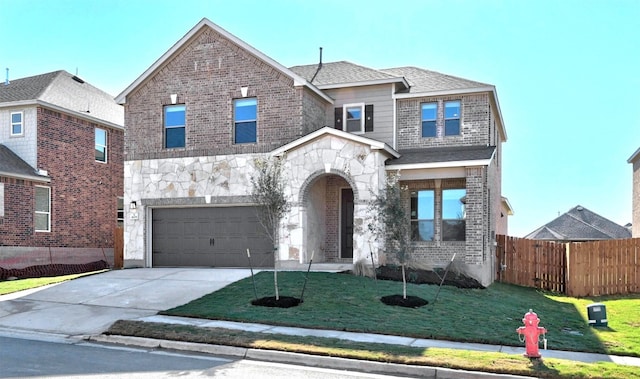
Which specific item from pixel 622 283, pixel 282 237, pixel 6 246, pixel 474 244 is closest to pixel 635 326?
pixel 474 244

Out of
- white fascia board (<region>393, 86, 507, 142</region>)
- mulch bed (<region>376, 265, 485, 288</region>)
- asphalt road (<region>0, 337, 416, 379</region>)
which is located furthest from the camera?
white fascia board (<region>393, 86, 507, 142</region>)

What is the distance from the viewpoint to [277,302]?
14.0 metres

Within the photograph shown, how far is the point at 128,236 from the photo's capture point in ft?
72.3

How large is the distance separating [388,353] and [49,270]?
18.4 metres

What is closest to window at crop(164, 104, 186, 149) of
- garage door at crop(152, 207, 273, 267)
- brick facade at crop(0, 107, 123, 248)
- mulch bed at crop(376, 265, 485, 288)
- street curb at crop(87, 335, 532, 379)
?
garage door at crop(152, 207, 273, 267)

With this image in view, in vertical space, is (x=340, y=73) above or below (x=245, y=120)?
above

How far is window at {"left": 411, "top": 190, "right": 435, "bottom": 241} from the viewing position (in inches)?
806

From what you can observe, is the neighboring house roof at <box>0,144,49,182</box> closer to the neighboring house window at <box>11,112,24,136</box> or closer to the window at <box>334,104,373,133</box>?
the neighboring house window at <box>11,112,24,136</box>

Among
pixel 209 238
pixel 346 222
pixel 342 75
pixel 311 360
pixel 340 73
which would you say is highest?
pixel 340 73

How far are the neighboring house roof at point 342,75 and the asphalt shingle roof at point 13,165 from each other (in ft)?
37.1

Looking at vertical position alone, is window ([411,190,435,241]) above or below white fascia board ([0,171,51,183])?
below

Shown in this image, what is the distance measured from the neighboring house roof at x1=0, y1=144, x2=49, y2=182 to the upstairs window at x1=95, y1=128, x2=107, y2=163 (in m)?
3.50

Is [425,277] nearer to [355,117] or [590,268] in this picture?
[355,117]

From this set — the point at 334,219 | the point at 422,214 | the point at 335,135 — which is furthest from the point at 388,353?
the point at 334,219
